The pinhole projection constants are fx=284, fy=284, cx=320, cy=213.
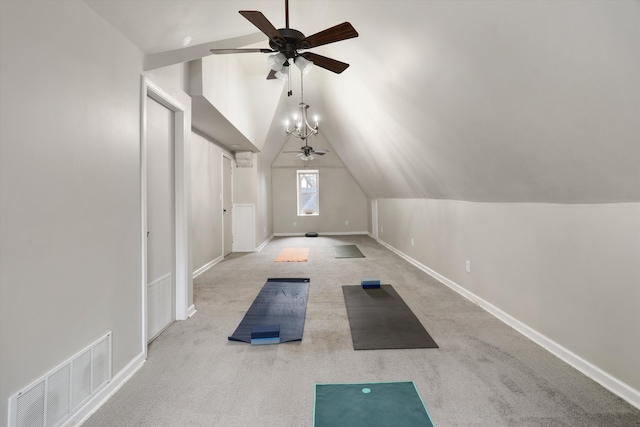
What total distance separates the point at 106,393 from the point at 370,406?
1.57 metres

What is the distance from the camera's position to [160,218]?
252cm

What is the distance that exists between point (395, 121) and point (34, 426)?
3.70 meters

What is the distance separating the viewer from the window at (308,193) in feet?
31.2

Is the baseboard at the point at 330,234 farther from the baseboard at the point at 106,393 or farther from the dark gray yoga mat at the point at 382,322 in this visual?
the baseboard at the point at 106,393

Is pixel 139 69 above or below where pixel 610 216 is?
above

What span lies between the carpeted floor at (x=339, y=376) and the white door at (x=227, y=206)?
3.02 m

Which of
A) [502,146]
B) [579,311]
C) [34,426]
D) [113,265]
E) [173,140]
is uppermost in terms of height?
[173,140]

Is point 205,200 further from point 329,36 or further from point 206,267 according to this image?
point 329,36

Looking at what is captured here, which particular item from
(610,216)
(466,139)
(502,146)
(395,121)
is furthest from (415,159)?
(610,216)

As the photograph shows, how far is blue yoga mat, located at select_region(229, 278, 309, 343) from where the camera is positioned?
2.54 metres

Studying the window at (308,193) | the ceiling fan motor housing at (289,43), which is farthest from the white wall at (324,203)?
the ceiling fan motor housing at (289,43)

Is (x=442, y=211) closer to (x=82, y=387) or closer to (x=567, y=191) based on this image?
(x=567, y=191)

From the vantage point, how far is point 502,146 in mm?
2197

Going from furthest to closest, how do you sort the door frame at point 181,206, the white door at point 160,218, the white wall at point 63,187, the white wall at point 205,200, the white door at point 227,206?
1. the white door at point 227,206
2. the white wall at point 205,200
3. the door frame at point 181,206
4. the white door at point 160,218
5. the white wall at point 63,187
